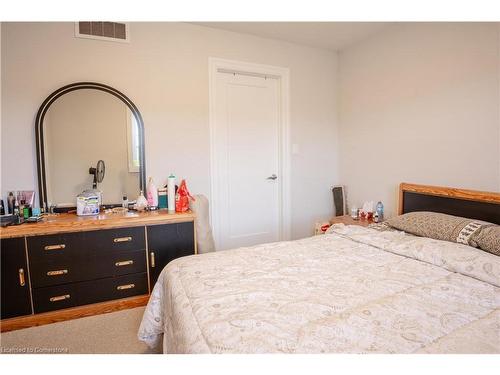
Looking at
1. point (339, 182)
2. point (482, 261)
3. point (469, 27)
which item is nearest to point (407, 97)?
point (469, 27)

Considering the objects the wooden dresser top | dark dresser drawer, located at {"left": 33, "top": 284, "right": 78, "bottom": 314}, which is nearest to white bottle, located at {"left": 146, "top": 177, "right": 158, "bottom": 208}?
the wooden dresser top

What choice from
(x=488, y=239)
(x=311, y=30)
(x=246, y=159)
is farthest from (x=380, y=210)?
(x=311, y=30)

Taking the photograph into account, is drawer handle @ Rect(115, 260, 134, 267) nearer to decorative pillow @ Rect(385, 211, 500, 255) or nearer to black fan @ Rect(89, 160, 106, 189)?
black fan @ Rect(89, 160, 106, 189)

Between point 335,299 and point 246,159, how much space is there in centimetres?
214

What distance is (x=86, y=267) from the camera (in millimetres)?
2082

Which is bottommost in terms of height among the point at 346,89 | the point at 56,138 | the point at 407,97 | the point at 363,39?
the point at 56,138

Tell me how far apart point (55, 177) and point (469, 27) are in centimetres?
337

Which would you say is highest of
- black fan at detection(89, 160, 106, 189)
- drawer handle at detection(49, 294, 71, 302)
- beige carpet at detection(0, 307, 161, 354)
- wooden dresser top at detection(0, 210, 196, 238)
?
black fan at detection(89, 160, 106, 189)

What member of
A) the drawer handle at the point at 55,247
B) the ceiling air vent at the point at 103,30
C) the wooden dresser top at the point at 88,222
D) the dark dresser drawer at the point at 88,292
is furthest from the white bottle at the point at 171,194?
the ceiling air vent at the point at 103,30

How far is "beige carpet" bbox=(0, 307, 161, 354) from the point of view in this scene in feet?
5.78

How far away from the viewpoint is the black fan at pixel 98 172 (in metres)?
2.47

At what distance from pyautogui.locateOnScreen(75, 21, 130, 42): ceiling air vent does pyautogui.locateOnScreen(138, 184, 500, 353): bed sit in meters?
2.03

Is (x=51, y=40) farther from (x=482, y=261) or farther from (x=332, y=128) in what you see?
(x=482, y=261)

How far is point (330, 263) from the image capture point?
1.59 m
